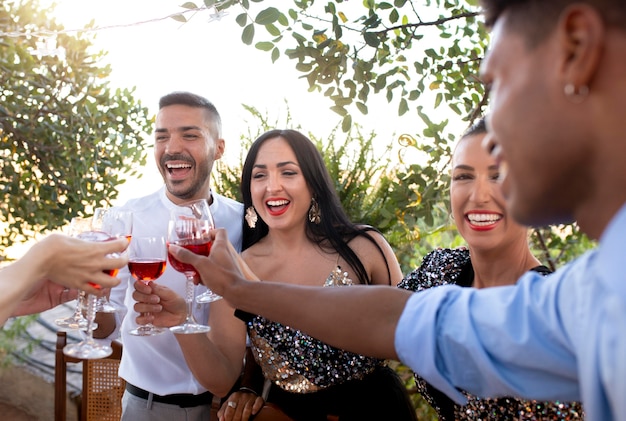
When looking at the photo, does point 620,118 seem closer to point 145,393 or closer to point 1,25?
point 145,393

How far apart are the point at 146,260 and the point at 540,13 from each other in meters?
1.63

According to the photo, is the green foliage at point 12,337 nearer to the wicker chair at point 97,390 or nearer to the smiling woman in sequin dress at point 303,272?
the wicker chair at point 97,390

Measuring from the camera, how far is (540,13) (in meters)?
1.06

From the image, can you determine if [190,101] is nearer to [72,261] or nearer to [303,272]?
[303,272]

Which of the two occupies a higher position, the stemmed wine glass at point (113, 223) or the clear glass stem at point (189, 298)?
the stemmed wine glass at point (113, 223)

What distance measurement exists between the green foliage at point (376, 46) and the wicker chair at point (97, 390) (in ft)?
6.29

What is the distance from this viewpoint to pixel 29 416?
5.11 meters

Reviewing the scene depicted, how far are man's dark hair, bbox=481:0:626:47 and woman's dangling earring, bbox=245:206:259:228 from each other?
2.25 metres

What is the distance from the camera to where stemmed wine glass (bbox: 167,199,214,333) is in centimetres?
211

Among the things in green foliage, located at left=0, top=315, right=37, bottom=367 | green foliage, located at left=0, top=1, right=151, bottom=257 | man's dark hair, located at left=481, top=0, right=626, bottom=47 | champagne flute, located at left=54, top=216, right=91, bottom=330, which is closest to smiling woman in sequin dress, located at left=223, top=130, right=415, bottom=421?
champagne flute, located at left=54, top=216, right=91, bottom=330

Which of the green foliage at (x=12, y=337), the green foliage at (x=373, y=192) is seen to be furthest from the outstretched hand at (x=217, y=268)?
the green foliage at (x=12, y=337)

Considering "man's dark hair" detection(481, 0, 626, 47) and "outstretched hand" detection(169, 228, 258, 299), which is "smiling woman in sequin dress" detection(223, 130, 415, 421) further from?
"man's dark hair" detection(481, 0, 626, 47)

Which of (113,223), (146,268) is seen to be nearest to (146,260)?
(146,268)

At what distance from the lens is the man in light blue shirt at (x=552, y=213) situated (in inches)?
38.4
